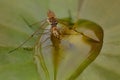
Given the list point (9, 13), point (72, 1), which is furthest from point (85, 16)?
point (9, 13)

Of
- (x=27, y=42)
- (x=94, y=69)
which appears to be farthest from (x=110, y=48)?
(x=27, y=42)

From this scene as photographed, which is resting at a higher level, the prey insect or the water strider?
the prey insect

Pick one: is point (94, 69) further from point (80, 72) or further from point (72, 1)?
point (72, 1)

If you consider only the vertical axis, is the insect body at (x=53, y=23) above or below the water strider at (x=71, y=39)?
above

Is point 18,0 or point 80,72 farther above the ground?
point 18,0

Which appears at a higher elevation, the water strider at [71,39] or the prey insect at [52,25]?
the prey insect at [52,25]

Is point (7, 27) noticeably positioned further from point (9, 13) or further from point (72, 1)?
point (72, 1)
